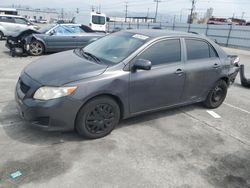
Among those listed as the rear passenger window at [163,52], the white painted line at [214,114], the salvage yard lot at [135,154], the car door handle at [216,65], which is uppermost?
the rear passenger window at [163,52]

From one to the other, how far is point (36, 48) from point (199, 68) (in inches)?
314

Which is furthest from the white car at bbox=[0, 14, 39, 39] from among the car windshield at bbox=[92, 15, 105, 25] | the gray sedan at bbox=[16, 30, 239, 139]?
the gray sedan at bbox=[16, 30, 239, 139]

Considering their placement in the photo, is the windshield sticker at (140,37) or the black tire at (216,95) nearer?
the windshield sticker at (140,37)

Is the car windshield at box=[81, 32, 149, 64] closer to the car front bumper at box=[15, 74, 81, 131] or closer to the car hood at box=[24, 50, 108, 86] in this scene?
the car hood at box=[24, 50, 108, 86]

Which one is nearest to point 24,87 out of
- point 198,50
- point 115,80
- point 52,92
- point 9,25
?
point 52,92

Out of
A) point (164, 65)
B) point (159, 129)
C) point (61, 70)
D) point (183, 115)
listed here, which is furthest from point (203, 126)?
point (61, 70)

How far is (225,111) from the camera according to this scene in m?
5.55

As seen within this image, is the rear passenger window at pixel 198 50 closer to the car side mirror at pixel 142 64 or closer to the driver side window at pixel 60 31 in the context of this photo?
the car side mirror at pixel 142 64

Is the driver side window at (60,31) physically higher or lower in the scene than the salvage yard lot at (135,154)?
higher

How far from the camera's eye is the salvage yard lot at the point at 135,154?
9.85ft

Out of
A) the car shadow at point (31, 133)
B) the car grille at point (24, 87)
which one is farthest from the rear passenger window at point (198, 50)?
the car grille at point (24, 87)

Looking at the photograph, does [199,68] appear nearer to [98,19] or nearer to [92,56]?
[92,56]

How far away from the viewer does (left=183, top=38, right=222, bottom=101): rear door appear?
4.72 meters

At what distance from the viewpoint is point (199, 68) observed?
4816mm
